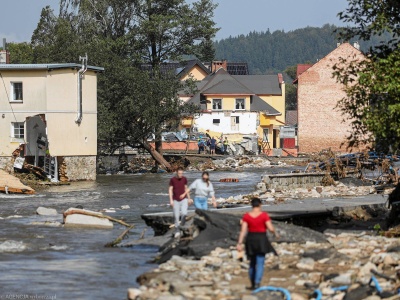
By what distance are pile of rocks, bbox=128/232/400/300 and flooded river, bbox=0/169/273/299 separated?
1427 mm

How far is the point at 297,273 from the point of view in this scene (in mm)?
18344

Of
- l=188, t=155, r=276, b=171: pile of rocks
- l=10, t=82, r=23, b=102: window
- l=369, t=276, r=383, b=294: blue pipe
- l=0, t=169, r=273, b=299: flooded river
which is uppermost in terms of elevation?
l=10, t=82, r=23, b=102: window

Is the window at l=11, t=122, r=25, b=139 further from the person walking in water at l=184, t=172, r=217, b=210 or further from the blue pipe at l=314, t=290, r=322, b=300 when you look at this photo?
the blue pipe at l=314, t=290, r=322, b=300

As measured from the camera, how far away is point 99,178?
188ft

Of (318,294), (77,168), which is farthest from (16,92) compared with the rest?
(318,294)

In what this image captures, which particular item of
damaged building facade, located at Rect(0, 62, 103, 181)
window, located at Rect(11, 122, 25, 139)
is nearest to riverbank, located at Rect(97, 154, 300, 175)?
damaged building facade, located at Rect(0, 62, 103, 181)

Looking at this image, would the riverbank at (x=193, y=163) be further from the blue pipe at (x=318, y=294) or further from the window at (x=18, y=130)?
the blue pipe at (x=318, y=294)

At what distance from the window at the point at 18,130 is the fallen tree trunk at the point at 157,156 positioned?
12248 millimetres

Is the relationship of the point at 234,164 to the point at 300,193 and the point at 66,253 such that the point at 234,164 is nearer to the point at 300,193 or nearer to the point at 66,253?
the point at 300,193

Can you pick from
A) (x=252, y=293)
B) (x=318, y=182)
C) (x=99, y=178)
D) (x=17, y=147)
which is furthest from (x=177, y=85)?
(x=252, y=293)

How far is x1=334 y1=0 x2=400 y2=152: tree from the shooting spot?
22.3 m

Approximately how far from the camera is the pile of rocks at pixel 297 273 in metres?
16.2

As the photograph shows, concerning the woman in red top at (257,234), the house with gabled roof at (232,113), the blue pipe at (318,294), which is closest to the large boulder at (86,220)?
the woman in red top at (257,234)

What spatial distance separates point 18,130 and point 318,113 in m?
36.1
